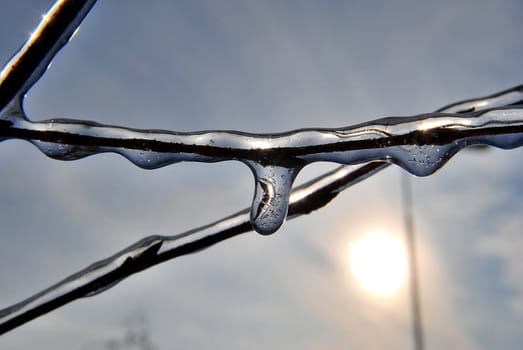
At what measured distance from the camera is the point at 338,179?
0.74m

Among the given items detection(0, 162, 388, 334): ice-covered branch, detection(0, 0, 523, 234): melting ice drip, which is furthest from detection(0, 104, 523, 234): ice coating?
detection(0, 162, 388, 334): ice-covered branch

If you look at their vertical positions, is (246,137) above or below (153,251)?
above

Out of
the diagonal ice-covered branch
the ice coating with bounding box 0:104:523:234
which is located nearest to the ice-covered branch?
the diagonal ice-covered branch

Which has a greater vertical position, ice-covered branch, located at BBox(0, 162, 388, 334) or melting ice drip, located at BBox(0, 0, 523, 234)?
melting ice drip, located at BBox(0, 0, 523, 234)

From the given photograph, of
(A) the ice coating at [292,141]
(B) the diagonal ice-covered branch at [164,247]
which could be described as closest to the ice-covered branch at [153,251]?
(B) the diagonal ice-covered branch at [164,247]

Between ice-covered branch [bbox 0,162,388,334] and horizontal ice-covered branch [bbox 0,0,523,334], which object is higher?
horizontal ice-covered branch [bbox 0,0,523,334]

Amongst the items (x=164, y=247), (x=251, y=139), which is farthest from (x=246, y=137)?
(x=164, y=247)

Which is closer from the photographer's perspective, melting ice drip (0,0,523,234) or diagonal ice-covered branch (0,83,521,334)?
melting ice drip (0,0,523,234)

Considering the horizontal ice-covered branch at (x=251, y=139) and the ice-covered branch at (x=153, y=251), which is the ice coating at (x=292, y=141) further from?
the ice-covered branch at (x=153, y=251)

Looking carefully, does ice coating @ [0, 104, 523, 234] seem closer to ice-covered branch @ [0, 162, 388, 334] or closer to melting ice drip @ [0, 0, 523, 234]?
melting ice drip @ [0, 0, 523, 234]

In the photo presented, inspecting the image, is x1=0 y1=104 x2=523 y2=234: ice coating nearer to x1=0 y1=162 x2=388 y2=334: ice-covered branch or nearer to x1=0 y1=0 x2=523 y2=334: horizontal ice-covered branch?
x1=0 y1=0 x2=523 y2=334: horizontal ice-covered branch

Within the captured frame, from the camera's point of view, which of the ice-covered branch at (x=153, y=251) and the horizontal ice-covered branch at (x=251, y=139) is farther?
the ice-covered branch at (x=153, y=251)

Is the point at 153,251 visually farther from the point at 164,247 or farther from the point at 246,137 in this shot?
the point at 246,137

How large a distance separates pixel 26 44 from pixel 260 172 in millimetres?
339
